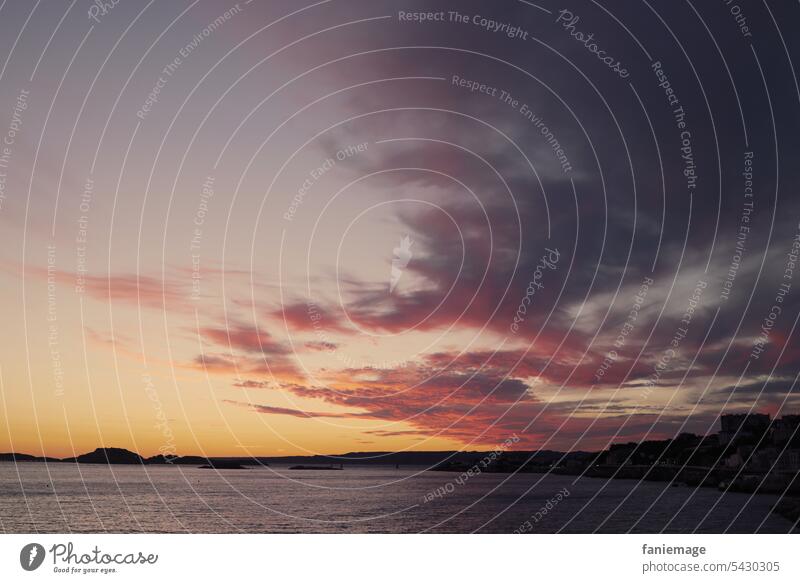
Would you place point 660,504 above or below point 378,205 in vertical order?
below

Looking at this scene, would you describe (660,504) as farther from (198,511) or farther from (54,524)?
(54,524)

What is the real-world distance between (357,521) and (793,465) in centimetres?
9270

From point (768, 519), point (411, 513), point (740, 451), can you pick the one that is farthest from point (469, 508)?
point (740, 451)

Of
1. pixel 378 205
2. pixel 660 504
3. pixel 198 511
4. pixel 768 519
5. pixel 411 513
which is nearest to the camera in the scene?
pixel 378 205

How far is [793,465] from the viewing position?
15388 cm

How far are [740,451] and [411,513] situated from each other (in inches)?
3660
